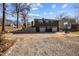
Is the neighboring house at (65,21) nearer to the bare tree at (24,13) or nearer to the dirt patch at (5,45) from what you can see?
the bare tree at (24,13)

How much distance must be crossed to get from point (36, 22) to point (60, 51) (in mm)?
684

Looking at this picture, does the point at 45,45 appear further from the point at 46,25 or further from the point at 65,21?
the point at 65,21

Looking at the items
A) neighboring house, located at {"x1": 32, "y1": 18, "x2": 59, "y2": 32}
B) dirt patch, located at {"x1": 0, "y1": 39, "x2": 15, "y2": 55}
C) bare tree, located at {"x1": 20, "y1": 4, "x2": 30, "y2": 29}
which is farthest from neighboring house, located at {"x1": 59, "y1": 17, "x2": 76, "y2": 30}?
dirt patch, located at {"x1": 0, "y1": 39, "x2": 15, "y2": 55}

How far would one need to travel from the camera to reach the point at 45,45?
171 inches

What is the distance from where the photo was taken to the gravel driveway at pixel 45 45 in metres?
4.21

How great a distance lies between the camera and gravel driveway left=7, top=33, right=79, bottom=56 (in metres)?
4.21

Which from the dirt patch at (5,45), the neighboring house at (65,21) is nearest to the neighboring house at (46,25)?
the neighboring house at (65,21)

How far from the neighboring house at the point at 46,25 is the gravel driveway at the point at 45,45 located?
0.11 m

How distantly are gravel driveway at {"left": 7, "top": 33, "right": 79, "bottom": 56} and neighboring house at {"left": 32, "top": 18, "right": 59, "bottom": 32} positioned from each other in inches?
4.3

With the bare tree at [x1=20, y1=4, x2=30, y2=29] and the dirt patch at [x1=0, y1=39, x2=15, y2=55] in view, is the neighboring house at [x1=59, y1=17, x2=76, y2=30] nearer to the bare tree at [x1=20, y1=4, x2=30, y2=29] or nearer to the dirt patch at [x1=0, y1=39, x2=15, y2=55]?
the bare tree at [x1=20, y1=4, x2=30, y2=29]

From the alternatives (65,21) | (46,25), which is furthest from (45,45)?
(65,21)

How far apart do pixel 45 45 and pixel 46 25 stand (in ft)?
1.23

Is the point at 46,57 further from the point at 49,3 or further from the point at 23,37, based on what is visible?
the point at 49,3

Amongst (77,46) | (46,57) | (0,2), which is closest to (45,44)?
(46,57)
